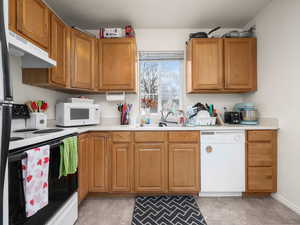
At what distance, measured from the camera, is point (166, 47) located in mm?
2762

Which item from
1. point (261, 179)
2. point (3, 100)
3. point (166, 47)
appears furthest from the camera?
point (166, 47)

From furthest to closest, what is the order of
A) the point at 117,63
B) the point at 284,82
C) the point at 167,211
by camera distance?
the point at 117,63, the point at 284,82, the point at 167,211

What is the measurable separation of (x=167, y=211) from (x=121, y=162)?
0.80 metres

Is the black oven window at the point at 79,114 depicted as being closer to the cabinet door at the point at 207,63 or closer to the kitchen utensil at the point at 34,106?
the kitchen utensil at the point at 34,106

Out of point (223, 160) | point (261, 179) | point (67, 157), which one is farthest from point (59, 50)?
point (261, 179)

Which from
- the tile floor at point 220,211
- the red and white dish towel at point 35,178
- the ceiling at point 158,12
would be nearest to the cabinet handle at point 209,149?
the tile floor at point 220,211

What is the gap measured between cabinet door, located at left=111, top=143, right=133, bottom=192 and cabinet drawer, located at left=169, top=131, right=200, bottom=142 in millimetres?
591

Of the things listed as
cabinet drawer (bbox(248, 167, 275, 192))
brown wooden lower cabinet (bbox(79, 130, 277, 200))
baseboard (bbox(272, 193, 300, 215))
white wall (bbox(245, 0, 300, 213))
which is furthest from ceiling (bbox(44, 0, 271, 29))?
baseboard (bbox(272, 193, 300, 215))

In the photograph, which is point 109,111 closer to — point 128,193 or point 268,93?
point 128,193

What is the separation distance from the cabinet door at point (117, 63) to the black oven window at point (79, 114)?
0.45 meters

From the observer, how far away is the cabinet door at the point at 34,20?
1.36 metres

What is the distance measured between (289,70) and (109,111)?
255 cm

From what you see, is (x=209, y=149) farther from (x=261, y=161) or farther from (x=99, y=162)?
(x=99, y=162)

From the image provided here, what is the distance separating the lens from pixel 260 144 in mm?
2072
